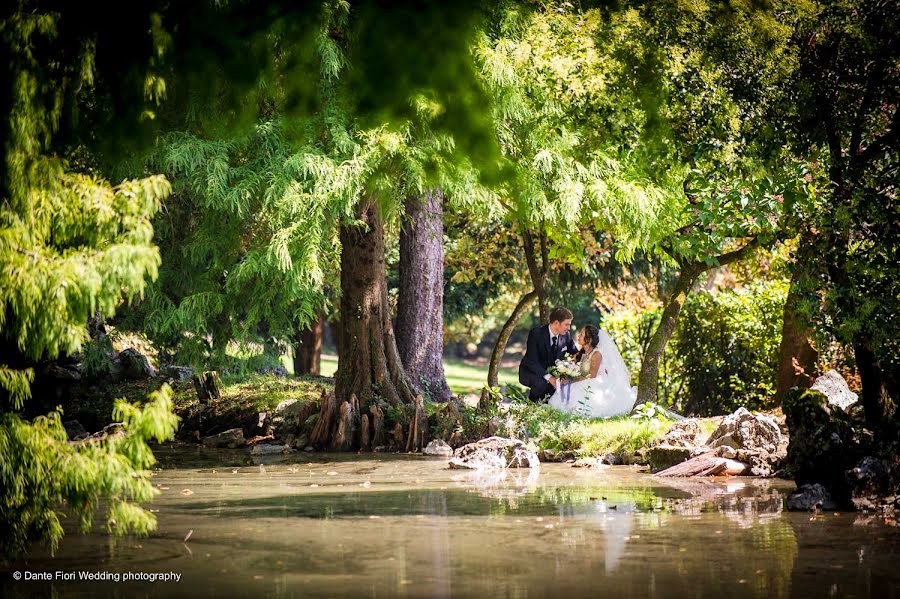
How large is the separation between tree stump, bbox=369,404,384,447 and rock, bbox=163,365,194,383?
6320 millimetres

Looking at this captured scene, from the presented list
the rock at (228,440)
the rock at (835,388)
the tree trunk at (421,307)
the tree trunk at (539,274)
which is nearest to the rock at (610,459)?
the rock at (835,388)

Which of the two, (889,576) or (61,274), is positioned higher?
(61,274)

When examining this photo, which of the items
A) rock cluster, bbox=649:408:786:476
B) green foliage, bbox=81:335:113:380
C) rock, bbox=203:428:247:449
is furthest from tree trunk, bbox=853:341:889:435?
green foliage, bbox=81:335:113:380

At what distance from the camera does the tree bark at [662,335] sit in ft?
48.6

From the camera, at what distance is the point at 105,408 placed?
1845 centimetres

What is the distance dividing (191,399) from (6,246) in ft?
41.2

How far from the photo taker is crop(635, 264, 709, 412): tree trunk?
1481cm

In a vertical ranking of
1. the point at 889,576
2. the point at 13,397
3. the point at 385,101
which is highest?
the point at 385,101

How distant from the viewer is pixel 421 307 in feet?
59.9

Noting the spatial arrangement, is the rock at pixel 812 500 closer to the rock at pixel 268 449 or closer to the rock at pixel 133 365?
the rock at pixel 268 449

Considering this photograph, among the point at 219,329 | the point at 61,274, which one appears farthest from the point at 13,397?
the point at 219,329

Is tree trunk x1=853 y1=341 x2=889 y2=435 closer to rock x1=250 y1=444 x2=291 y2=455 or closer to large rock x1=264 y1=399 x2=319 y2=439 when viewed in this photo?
rock x1=250 y1=444 x2=291 y2=455

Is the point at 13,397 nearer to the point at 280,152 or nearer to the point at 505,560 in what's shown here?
the point at 505,560

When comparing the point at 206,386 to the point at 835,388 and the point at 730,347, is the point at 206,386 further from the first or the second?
the point at 835,388
